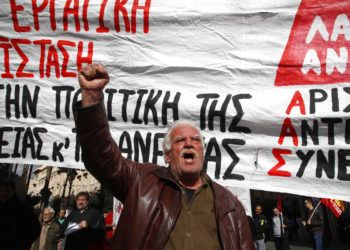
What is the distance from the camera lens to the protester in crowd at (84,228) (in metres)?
4.31

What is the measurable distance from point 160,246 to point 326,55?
1561 millimetres

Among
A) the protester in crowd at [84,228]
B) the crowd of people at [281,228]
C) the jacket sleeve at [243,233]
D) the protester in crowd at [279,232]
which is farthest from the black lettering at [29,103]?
the protester in crowd at [279,232]

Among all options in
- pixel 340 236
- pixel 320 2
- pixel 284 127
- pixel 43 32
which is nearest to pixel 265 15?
pixel 320 2

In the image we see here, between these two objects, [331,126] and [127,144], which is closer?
[331,126]

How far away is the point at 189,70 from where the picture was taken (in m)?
2.50

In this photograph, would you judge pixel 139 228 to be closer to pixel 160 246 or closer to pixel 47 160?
pixel 160 246

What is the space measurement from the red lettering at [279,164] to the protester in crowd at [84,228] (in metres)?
2.61

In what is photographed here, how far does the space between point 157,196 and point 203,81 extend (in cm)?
94

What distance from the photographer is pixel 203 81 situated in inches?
97.4

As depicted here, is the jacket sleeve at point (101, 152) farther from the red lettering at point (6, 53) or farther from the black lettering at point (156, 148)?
the red lettering at point (6, 53)

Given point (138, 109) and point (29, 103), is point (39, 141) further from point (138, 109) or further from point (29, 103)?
point (138, 109)

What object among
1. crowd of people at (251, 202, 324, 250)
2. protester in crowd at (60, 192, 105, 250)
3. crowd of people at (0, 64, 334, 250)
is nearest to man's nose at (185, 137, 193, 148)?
crowd of people at (0, 64, 334, 250)

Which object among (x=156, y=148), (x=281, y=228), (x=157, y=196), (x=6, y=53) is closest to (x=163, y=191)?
(x=157, y=196)

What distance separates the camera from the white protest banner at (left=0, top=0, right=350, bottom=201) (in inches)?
89.2
